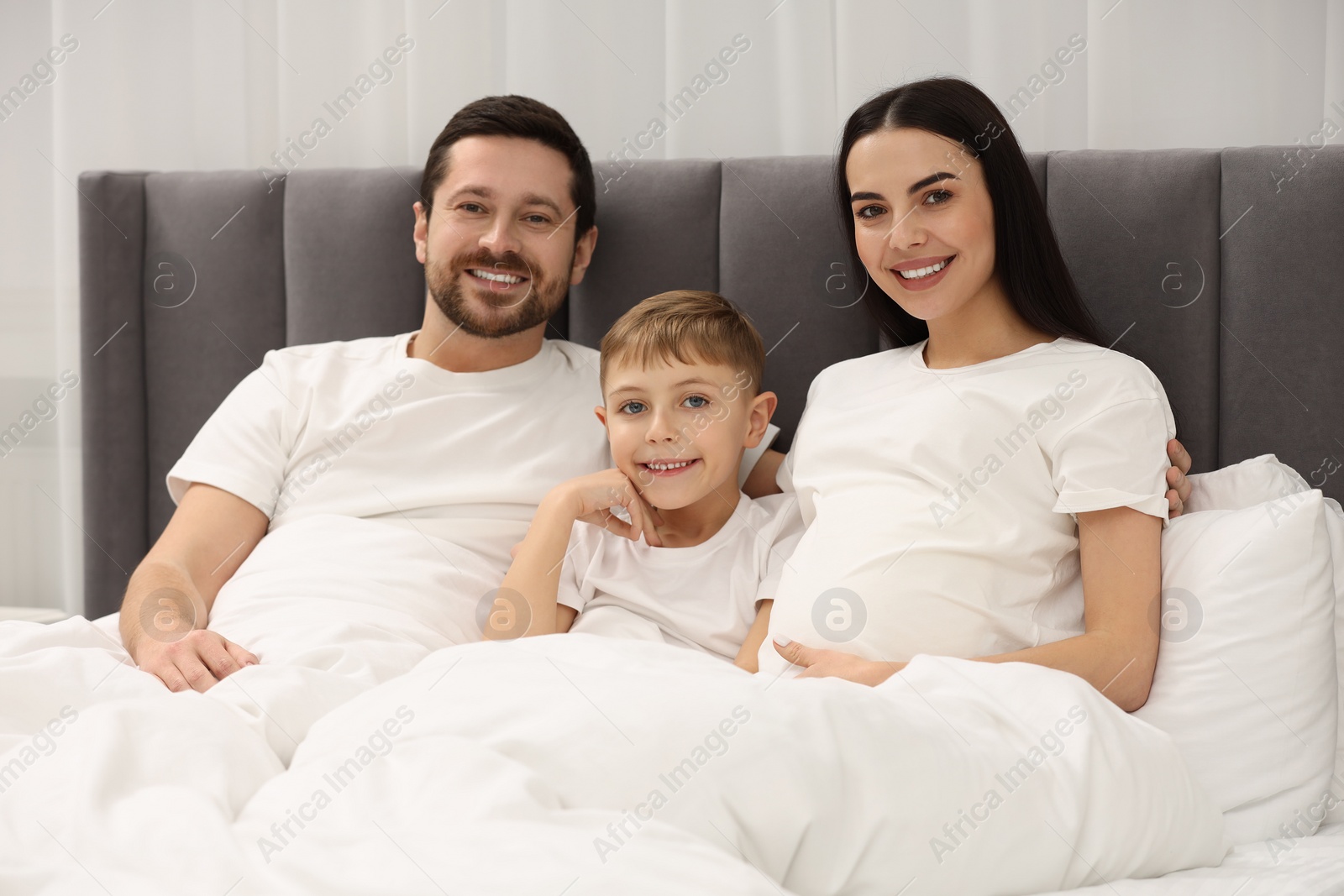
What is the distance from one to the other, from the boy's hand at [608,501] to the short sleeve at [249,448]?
0.47m

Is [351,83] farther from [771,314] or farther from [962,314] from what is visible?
[962,314]

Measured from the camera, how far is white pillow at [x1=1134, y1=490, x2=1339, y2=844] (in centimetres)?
100

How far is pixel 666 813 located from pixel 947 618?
1.72 ft

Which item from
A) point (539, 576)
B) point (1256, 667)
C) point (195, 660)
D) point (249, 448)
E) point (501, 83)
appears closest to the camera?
point (1256, 667)

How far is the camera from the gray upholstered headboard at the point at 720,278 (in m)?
1.32

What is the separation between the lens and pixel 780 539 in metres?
1.37

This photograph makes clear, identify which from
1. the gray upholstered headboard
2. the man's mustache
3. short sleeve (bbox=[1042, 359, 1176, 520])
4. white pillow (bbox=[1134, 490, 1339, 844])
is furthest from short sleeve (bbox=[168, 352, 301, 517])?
white pillow (bbox=[1134, 490, 1339, 844])

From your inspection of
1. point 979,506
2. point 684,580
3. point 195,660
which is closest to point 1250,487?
point 979,506

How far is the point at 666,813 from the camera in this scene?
0.72m

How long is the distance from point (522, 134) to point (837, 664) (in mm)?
929

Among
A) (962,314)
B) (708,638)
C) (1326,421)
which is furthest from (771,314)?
(1326,421)

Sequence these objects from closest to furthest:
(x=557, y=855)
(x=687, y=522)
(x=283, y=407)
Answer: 1. (x=557, y=855)
2. (x=687, y=522)
3. (x=283, y=407)

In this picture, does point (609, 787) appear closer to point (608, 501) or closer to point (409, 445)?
point (608, 501)

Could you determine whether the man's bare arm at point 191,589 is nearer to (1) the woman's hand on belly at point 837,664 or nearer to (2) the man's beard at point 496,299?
(2) the man's beard at point 496,299
